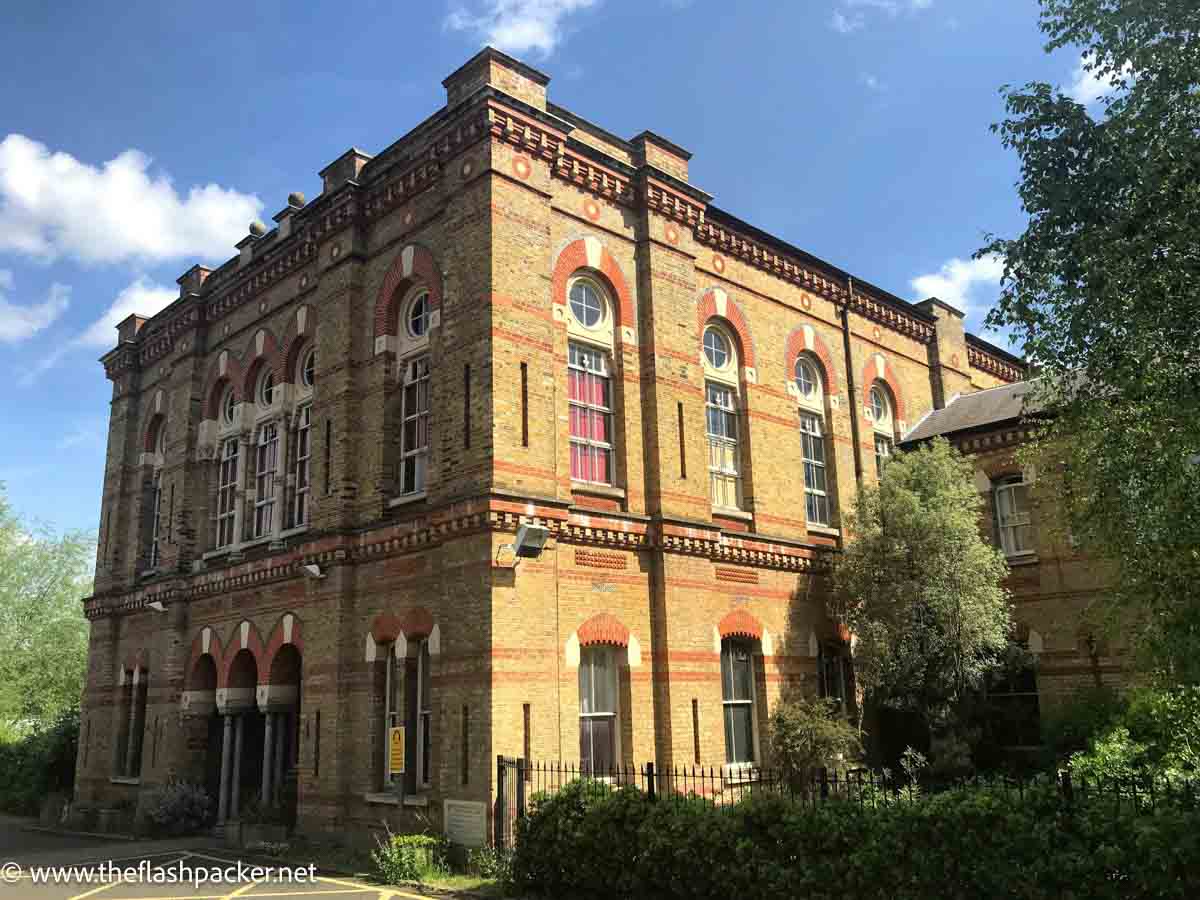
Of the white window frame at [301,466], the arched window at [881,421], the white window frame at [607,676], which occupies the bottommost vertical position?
the white window frame at [607,676]

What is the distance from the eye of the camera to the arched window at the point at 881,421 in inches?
955

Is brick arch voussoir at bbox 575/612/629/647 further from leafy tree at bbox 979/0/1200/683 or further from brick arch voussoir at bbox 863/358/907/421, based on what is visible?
brick arch voussoir at bbox 863/358/907/421

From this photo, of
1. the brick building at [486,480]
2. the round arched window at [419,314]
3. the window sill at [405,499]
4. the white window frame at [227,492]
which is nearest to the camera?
the brick building at [486,480]

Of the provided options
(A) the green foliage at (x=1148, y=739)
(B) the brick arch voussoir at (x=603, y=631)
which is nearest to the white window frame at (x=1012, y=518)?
(A) the green foliage at (x=1148, y=739)

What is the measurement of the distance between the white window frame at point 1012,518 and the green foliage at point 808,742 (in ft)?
23.0

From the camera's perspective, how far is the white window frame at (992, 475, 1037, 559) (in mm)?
21641

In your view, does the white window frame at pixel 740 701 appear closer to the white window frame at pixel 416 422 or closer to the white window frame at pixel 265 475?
the white window frame at pixel 416 422

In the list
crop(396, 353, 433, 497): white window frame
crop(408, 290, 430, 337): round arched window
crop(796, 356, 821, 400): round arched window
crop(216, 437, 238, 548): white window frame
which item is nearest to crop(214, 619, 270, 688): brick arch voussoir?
crop(216, 437, 238, 548): white window frame

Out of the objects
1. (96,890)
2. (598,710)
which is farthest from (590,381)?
(96,890)

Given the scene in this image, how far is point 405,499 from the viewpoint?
16781 mm

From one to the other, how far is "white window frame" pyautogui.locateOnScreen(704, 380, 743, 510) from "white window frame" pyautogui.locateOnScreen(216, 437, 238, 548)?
11239mm

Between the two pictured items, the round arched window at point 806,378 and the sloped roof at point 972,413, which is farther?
the sloped roof at point 972,413

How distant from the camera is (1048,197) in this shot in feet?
38.0

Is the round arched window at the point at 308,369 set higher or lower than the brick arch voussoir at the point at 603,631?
higher
